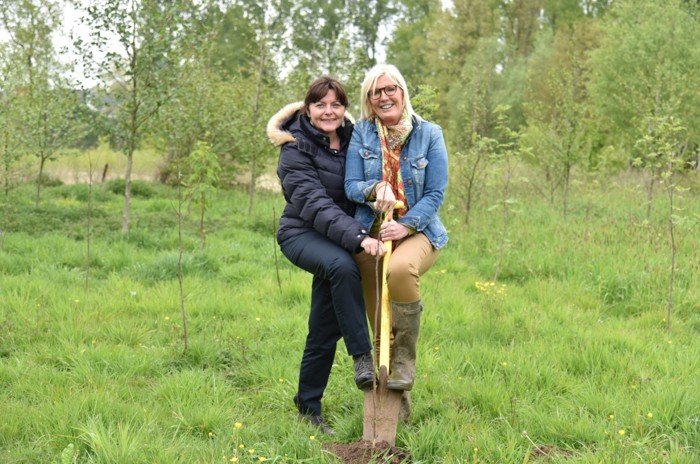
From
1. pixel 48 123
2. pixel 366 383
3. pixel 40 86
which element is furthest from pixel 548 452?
pixel 40 86

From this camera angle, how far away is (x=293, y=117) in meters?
3.98

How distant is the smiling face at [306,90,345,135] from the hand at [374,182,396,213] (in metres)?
0.52

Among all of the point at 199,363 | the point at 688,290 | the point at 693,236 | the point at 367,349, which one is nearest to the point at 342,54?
the point at 693,236

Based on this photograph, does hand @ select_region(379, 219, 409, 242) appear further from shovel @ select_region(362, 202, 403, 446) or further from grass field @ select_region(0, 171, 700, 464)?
grass field @ select_region(0, 171, 700, 464)

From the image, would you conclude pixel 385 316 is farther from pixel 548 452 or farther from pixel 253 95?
pixel 253 95

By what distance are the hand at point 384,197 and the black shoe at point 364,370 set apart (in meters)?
0.80

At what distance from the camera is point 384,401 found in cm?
353

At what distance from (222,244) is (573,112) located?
6.50 metres

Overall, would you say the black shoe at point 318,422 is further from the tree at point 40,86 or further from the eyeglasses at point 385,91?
the tree at point 40,86

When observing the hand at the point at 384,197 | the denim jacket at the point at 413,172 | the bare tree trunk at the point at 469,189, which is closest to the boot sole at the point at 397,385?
the denim jacket at the point at 413,172

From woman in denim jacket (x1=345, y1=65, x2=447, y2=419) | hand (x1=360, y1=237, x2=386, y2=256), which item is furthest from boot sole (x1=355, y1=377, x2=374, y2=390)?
hand (x1=360, y1=237, x2=386, y2=256)

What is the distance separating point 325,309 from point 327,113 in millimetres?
1160

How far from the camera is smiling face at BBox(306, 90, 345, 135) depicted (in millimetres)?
3785

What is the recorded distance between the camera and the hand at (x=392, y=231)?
358cm
